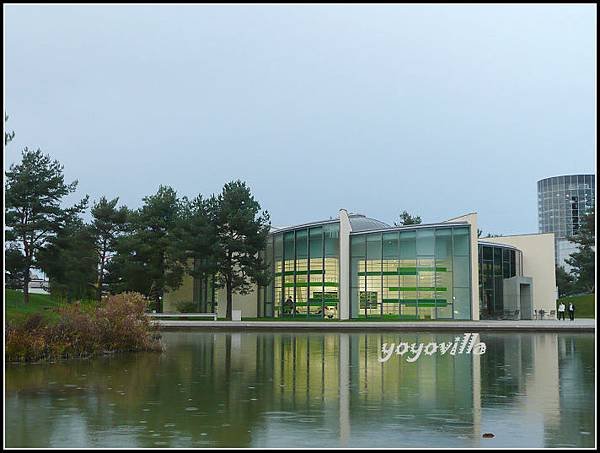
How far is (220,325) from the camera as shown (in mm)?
42094

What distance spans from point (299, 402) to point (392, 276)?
41.0 meters

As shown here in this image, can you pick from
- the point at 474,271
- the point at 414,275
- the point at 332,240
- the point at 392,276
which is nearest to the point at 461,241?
the point at 474,271

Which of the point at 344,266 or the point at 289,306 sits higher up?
the point at 344,266

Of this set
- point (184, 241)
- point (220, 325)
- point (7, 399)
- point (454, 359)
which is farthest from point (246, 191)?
point (7, 399)

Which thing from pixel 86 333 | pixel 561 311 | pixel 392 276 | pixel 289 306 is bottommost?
pixel 561 311

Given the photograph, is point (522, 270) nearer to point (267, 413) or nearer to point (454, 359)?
point (454, 359)

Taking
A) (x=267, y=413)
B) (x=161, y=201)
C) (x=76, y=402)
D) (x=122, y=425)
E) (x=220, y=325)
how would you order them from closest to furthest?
1. (x=122, y=425)
2. (x=267, y=413)
3. (x=76, y=402)
4. (x=220, y=325)
5. (x=161, y=201)

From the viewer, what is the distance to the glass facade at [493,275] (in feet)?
181

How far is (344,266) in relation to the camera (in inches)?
2084

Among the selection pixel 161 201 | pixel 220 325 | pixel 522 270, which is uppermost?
pixel 161 201

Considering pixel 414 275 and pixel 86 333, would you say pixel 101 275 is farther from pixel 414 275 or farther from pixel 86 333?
pixel 86 333

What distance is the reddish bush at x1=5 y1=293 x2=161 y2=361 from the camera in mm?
18281

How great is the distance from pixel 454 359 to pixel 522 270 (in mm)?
42102

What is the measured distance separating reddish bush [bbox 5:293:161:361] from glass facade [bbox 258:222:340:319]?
98.8 feet
